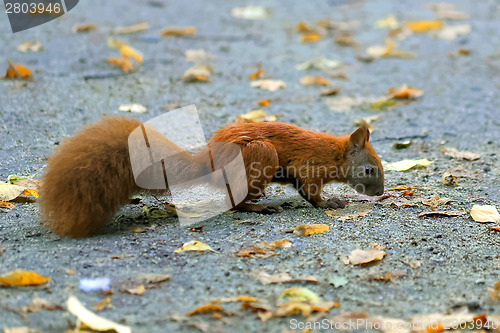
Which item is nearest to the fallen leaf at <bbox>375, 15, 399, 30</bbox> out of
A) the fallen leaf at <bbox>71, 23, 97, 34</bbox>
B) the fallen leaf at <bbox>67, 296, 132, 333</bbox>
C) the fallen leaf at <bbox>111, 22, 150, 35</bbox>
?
the fallen leaf at <bbox>111, 22, 150, 35</bbox>

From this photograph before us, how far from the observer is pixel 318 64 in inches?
259

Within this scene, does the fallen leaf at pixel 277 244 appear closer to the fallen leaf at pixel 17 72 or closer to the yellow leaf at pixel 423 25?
the fallen leaf at pixel 17 72

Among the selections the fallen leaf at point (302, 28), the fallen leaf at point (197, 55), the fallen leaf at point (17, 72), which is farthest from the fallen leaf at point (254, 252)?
the fallen leaf at point (302, 28)

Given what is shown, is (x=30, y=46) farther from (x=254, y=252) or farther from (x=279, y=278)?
(x=279, y=278)

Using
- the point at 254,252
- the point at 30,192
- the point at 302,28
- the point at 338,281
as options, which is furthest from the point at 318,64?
the point at 338,281

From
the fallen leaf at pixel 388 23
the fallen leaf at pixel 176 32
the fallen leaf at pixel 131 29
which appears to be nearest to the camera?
the fallen leaf at pixel 131 29

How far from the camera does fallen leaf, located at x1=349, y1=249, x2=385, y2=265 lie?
2828 millimetres

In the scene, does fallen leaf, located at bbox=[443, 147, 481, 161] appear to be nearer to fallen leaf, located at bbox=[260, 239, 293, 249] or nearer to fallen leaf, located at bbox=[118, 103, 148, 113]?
fallen leaf, located at bbox=[260, 239, 293, 249]

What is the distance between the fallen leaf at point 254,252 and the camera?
2.87 m

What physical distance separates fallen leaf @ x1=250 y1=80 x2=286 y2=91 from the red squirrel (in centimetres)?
226

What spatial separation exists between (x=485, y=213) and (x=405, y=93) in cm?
256

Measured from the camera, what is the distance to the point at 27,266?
2658 mm

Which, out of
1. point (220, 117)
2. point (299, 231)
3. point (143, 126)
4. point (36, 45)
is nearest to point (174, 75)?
point (220, 117)

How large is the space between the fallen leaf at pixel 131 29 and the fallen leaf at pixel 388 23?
3.29 metres
